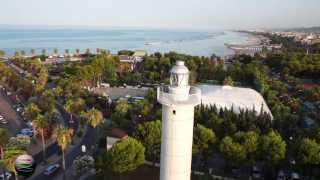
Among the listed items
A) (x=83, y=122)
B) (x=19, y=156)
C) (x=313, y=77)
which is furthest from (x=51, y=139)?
(x=313, y=77)

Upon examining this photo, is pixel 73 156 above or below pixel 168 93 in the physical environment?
below

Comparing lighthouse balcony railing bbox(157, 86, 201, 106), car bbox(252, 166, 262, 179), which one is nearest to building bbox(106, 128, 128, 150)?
car bbox(252, 166, 262, 179)

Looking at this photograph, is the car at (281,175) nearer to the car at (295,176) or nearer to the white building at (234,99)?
the car at (295,176)

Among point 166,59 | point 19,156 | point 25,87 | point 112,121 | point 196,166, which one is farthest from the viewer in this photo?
point 166,59

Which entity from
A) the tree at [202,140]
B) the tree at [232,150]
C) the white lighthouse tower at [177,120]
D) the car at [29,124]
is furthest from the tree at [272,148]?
the car at [29,124]

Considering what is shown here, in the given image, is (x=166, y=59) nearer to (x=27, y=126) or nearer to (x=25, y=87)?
(x=25, y=87)

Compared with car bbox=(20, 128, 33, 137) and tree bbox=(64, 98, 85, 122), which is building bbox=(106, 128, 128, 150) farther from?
tree bbox=(64, 98, 85, 122)
